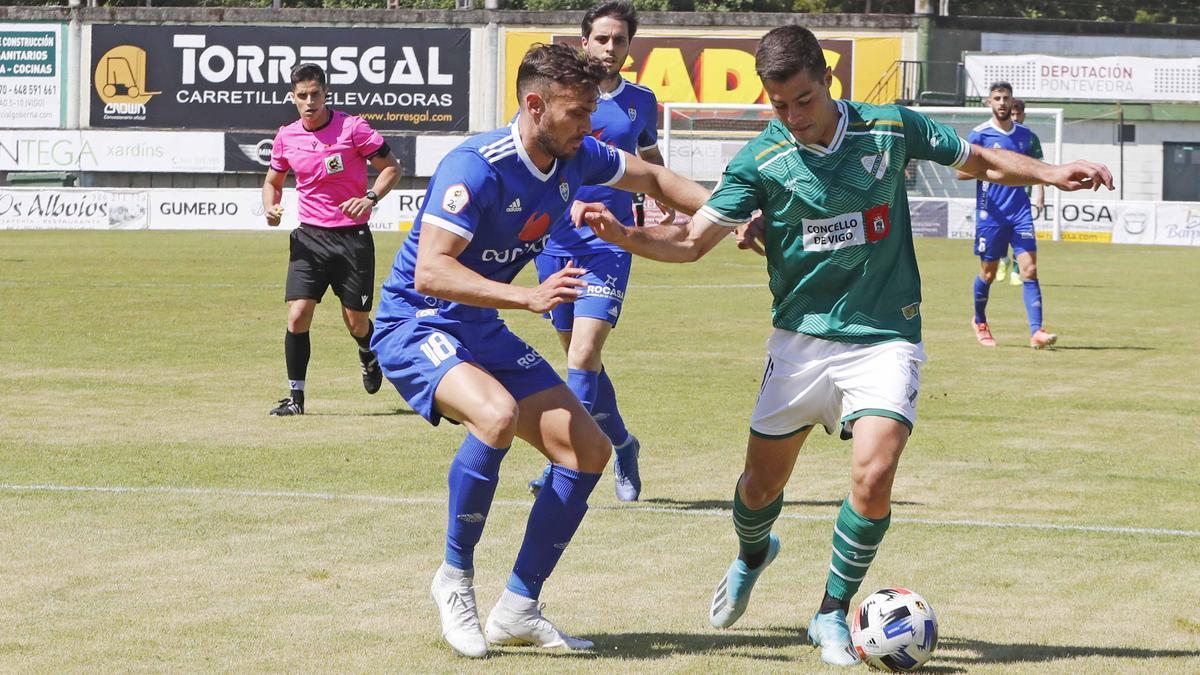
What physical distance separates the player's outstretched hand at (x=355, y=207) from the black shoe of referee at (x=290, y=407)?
4.35 feet

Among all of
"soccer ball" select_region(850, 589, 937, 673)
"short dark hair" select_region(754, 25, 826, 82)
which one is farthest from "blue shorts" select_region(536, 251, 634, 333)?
"soccer ball" select_region(850, 589, 937, 673)

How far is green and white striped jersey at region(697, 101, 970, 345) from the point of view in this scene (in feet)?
18.4

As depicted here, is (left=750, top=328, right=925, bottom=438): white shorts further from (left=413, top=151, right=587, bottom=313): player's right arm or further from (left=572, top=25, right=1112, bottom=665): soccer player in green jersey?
(left=413, top=151, right=587, bottom=313): player's right arm

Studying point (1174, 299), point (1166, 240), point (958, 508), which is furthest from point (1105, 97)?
point (958, 508)

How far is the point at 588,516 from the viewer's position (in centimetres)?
775

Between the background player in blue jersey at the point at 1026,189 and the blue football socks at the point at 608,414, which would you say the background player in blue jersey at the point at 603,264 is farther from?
the background player in blue jersey at the point at 1026,189

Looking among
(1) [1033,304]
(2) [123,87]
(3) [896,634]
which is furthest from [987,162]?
(2) [123,87]

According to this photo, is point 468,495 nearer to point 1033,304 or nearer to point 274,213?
point 274,213

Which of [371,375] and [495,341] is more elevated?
[495,341]

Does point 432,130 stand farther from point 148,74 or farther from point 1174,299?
point 1174,299

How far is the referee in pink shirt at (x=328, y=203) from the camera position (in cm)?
1161

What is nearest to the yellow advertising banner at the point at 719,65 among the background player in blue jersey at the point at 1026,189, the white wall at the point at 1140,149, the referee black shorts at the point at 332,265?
the white wall at the point at 1140,149

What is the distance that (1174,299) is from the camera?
21938 millimetres

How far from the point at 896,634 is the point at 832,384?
899 millimetres
